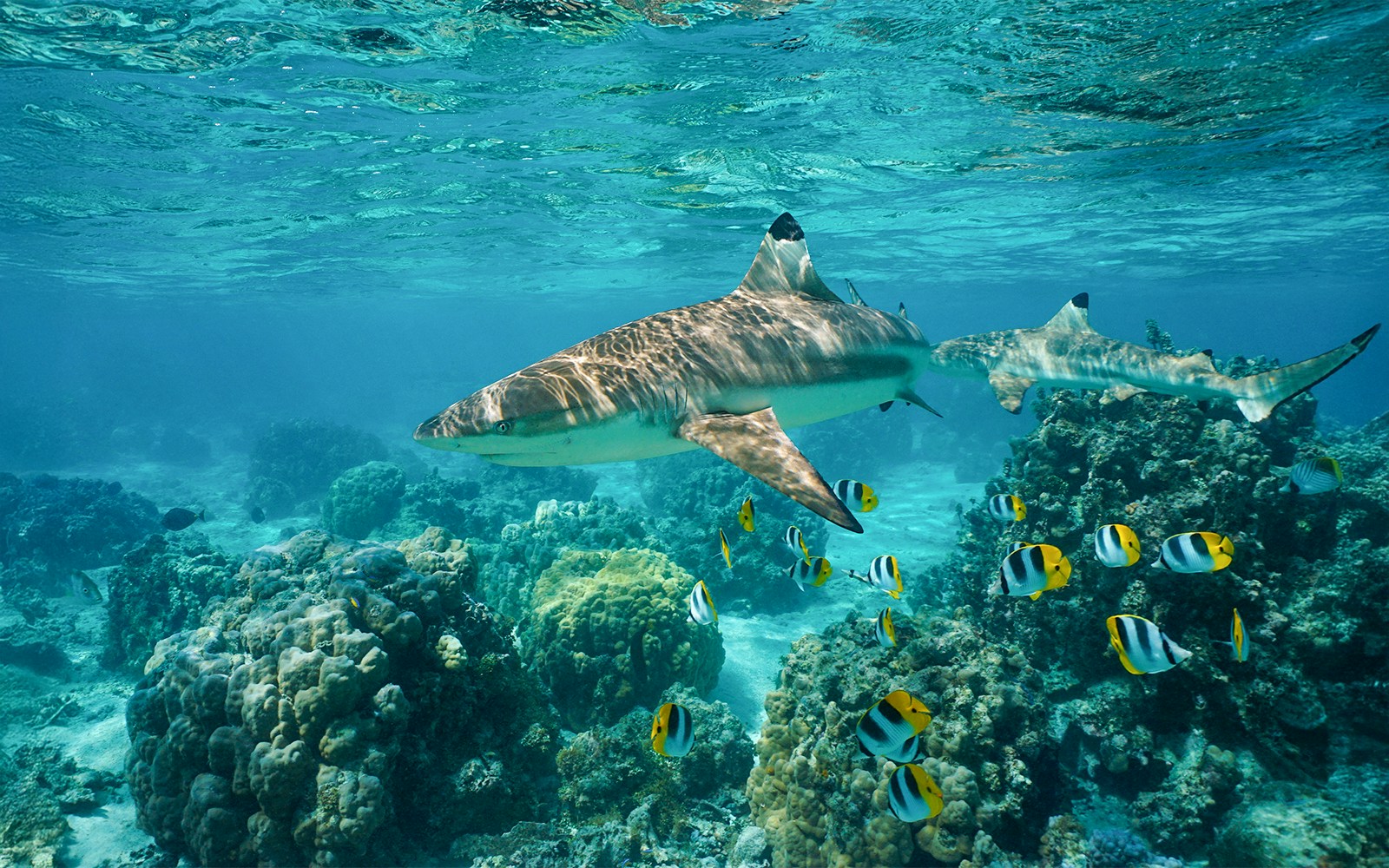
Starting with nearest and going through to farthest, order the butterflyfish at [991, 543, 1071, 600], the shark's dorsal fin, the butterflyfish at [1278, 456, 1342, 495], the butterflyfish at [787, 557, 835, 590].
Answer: the butterflyfish at [991, 543, 1071, 600]
the butterflyfish at [1278, 456, 1342, 495]
the butterflyfish at [787, 557, 835, 590]
the shark's dorsal fin

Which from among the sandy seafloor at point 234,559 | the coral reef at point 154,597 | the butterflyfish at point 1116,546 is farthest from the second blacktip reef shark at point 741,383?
the coral reef at point 154,597

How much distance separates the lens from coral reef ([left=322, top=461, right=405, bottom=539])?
56.9ft

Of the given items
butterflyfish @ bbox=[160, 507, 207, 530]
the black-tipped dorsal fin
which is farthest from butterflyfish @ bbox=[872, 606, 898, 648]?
butterflyfish @ bbox=[160, 507, 207, 530]

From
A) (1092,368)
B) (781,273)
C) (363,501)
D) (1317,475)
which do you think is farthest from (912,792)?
(363,501)

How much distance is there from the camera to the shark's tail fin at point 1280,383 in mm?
5629

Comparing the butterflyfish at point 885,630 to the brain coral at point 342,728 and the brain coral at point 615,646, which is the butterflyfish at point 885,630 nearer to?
the brain coral at point 615,646

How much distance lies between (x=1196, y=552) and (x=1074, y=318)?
6.40 meters

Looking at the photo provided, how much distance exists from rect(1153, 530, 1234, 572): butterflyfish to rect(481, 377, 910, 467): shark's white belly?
8.60ft

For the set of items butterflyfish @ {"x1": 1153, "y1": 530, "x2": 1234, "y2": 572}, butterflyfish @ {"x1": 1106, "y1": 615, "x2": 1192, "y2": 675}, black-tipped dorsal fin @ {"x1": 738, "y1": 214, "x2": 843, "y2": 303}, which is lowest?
butterflyfish @ {"x1": 1106, "y1": 615, "x2": 1192, "y2": 675}

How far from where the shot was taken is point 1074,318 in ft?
31.8

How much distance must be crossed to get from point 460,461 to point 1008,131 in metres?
25.3

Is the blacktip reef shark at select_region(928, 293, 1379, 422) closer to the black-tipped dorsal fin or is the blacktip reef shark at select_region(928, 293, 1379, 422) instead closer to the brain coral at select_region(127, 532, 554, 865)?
the black-tipped dorsal fin

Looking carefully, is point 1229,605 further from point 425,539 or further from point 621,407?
point 425,539

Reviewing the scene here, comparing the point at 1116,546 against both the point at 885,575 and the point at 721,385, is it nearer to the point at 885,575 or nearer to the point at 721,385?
the point at 885,575
